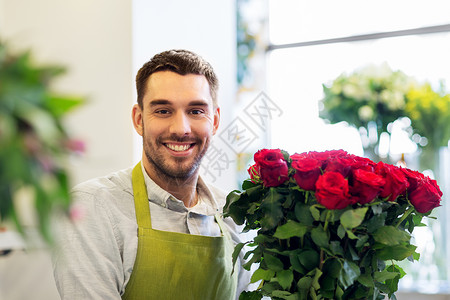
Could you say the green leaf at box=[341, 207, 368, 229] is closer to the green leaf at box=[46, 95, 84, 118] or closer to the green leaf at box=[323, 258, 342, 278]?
the green leaf at box=[323, 258, 342, 278]

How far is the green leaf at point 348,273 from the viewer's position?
1.00 meters

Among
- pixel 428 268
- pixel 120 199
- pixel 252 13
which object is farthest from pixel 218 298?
pixel 252 13

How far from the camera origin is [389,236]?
102cm

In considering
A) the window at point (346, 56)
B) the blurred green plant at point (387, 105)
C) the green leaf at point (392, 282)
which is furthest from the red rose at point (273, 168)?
the blurred green plant at point (387, 105)

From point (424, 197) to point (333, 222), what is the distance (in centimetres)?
22

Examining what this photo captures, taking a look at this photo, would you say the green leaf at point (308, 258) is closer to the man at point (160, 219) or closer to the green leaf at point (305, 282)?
the green leaf at point (305, 282)

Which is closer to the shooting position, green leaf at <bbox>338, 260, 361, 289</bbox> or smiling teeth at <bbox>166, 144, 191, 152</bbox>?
green leaf at <bbox>338, 260, 361, 289</bbox>

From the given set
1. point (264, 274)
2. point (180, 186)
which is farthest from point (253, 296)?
point (180, 186)

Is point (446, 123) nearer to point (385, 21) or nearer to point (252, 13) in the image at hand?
point (385, 21)

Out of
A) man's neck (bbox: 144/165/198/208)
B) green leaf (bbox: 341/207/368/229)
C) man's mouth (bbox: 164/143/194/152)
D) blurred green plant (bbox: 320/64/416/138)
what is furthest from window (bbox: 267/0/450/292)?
green leaf (bbox: 341/207/368/229)

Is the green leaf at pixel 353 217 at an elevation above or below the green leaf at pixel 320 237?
above

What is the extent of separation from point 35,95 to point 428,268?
2.65m

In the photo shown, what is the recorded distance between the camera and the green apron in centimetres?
141

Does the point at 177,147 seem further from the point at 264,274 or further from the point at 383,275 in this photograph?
the point at 383,275
